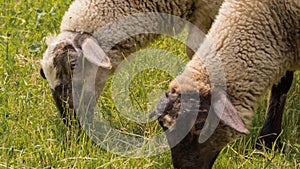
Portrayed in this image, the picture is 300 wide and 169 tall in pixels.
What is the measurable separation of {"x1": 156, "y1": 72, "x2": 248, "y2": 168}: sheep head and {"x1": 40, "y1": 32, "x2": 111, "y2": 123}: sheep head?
3.00 ft

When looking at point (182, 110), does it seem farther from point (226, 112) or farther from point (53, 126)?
point (53, 126)

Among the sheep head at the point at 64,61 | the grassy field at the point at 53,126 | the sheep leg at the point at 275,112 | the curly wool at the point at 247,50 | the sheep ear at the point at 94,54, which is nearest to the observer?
the curly wool at the point at 247,50

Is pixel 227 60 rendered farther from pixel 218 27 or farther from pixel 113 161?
pixel 113 161

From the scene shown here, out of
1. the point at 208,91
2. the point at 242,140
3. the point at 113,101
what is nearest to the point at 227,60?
the point at 208,91

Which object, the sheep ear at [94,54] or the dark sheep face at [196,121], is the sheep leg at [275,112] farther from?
the sheep ear at [94,54]

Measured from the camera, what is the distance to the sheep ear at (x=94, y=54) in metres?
5.68

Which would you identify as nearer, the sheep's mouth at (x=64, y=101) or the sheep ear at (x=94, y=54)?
the sheep ear at (x=94, y=54)

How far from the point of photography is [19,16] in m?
8.17

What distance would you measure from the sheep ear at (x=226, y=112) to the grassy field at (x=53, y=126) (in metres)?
0.75

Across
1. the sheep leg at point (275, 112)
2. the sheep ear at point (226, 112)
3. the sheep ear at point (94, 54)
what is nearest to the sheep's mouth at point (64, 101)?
the sheep ear at point (94, 54)

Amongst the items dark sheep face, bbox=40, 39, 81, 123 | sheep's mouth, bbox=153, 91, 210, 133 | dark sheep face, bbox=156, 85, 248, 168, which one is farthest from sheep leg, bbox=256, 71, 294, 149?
dark sheep face, bbox=40, 39, 81, 123

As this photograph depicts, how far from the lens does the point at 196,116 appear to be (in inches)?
201

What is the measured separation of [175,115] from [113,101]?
1560 mm

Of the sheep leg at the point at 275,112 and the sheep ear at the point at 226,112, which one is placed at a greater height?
the sheep ear at the point at 226,112
